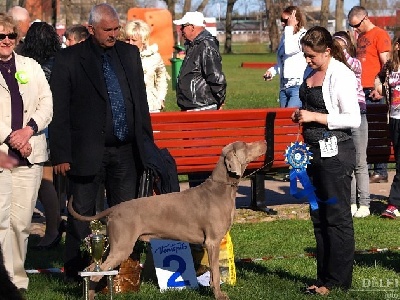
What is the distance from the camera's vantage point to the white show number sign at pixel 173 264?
771 cm

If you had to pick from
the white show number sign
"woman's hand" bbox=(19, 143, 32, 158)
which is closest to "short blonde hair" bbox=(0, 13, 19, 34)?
"woman's hand" bbox=(19, 143, 32, 158)

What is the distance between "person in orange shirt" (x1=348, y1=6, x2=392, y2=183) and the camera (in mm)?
12641

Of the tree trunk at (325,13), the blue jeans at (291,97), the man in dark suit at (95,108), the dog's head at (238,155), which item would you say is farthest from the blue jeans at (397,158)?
the tree trunk at (325,13)

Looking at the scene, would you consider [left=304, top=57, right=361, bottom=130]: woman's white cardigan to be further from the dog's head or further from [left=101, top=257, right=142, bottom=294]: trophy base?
[left=101, top=257, right=142, bottom=294]: trophy base

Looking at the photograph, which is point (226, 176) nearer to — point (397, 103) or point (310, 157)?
point (310, 157)

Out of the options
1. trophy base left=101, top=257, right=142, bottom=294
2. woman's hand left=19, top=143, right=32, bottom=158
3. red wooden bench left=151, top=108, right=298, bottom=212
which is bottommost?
trophy base left=101, top=257, right=142, bottom=294

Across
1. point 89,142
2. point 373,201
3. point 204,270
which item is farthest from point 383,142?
point 89,142

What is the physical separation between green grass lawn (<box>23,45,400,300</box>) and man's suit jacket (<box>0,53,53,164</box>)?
117cm

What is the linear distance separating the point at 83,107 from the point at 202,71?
11.0ft

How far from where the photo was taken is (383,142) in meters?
11.6

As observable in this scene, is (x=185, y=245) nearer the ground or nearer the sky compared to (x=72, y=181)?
nearer the ground

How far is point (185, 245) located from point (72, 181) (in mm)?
1069

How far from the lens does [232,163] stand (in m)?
7.30

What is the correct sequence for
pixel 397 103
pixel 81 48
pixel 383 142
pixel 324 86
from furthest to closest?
pixel 383 142
pixel 397 103
pixel 81 48
pixel 324 86
